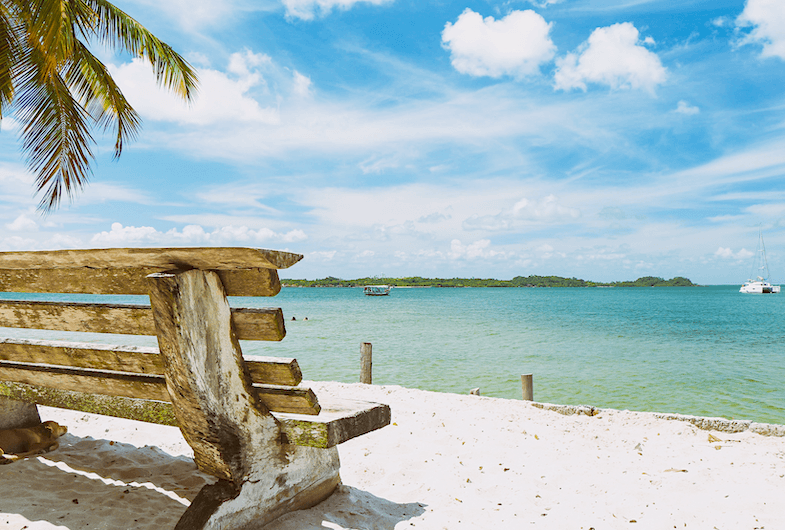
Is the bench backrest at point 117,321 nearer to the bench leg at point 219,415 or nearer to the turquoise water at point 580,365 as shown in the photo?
the bench leg at point 219,415

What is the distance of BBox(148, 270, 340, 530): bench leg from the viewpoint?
6.54 ft

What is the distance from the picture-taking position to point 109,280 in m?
2.13

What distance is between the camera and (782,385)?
1252 cm

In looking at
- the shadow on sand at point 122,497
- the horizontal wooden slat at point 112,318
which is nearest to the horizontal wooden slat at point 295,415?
the shadow on sand at point 122,497

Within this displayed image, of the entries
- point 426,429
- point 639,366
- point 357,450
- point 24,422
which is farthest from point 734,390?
point 24,422

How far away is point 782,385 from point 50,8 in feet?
58.1

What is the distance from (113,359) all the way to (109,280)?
0.59m

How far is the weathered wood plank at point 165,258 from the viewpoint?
1.82 meters

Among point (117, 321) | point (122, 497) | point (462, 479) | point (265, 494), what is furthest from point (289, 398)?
point (462, 479)

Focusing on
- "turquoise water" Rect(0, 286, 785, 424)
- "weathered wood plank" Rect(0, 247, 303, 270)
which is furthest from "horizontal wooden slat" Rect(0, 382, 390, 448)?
"turquoise water" Rect(0, 286, 785, 424)

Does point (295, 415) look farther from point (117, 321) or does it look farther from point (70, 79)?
point (70, 79)

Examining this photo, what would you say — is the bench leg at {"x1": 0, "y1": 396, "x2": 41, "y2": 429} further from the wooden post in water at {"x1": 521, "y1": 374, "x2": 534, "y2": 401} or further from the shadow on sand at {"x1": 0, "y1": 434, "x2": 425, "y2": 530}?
the wooden post in water at {"x1": 521, "y1": 374, "x2": 534, "y2": 401}

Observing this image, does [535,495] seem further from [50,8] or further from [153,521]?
[50,8]

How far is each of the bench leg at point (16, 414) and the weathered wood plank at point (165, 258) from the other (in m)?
2.37
